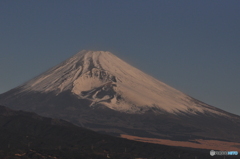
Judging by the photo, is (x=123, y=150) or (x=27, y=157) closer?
(x=27, y=157)

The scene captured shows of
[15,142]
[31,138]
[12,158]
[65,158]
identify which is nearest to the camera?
[12,158]

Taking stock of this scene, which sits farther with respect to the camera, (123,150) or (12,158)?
(123,150)

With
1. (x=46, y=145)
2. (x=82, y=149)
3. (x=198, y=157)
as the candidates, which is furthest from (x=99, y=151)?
(x=198, y=157)

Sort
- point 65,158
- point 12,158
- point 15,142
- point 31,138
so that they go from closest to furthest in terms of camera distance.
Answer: point 12,158, point 65,158, point 15,142, point 31,138

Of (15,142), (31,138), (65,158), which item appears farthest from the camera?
(31,138)

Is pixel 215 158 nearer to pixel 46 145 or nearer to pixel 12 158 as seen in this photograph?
pixel 46 145

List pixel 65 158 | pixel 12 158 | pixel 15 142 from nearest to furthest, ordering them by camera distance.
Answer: pixel 12 158, pixel 65 158, pixel 15 142

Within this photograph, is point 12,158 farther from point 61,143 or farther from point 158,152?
point 158,152

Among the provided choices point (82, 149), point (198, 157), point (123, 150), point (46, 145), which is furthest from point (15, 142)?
point (198, 157)

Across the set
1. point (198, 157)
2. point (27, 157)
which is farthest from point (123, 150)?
point (27, 157)
